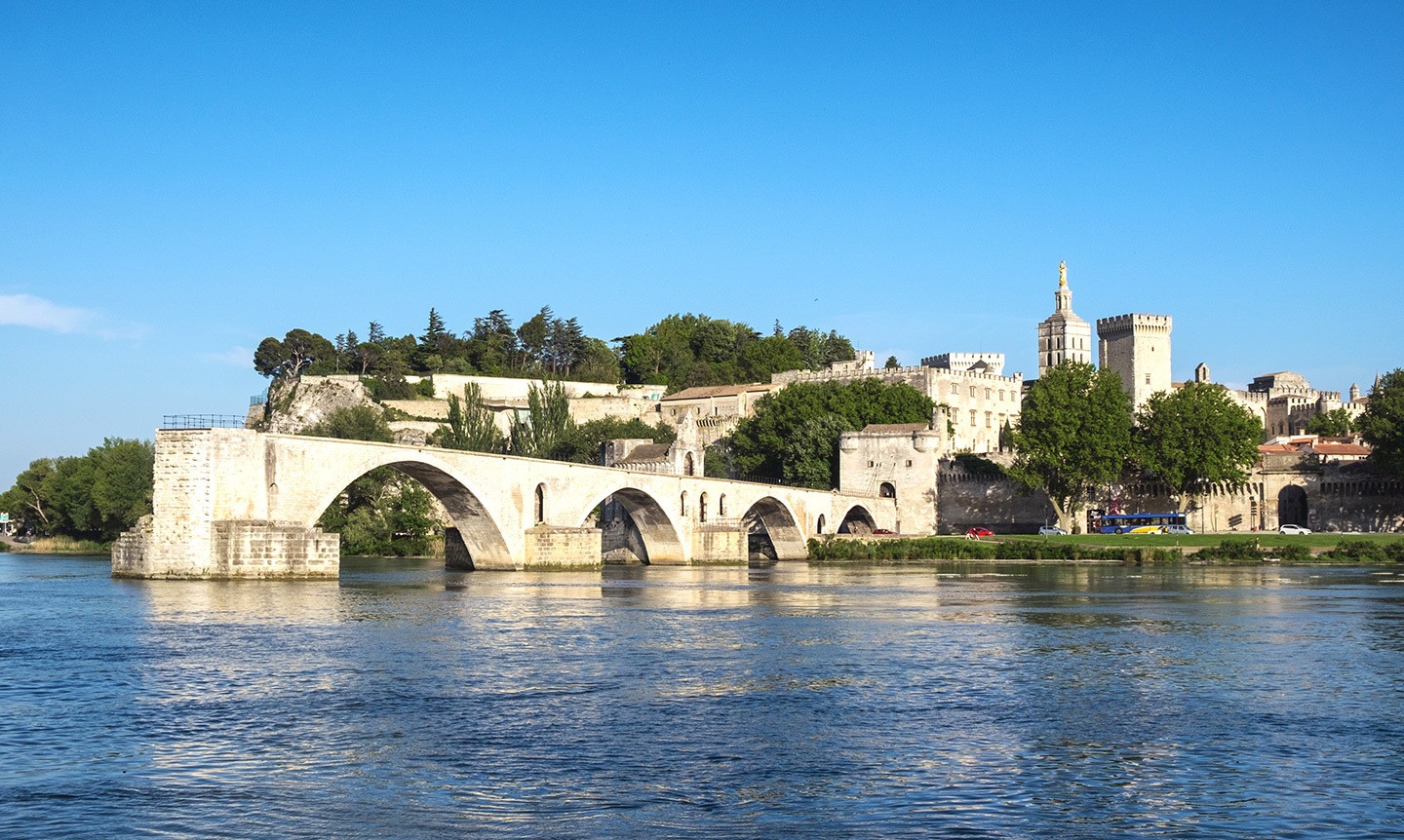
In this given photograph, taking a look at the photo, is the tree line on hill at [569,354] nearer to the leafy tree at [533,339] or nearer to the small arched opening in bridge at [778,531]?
the leafy tree at [533,339]

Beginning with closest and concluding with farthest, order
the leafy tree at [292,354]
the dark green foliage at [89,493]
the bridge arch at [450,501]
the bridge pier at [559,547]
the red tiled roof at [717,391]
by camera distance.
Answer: the bridge arch at [450,501], the bridge pier at [559,547], the dark green foliage at [89,493], the red tiled roof at [717,391], the leafy tree at [292,354]

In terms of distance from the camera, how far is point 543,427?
280ft

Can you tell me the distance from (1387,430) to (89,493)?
65.6 m

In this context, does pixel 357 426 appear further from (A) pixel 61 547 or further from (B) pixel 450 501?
(B) pixel 450 501

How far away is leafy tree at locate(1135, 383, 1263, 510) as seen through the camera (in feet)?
246

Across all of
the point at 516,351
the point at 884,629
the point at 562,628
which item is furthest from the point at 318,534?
the point at 516,351

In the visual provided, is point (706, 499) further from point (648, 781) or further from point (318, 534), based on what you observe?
point (648, 781)

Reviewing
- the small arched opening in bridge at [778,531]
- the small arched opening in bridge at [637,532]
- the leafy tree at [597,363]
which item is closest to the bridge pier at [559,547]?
the small arched opening in bridge at [637,532]

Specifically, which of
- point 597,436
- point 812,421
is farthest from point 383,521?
point 812,421

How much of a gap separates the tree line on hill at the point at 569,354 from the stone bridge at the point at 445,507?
4583cm

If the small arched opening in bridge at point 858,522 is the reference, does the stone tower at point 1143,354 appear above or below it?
above

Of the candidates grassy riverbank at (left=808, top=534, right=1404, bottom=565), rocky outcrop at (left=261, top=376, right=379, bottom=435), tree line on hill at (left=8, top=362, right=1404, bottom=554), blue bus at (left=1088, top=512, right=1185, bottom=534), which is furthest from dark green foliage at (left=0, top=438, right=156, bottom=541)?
blue bus at (left=1088, top=512, right=1185, bottom=534)

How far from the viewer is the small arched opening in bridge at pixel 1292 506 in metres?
78.7

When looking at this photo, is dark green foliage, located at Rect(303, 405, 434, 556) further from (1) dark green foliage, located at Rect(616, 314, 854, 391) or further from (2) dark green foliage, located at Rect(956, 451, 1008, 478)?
(1) dark green foliage, located at Rect(616, 314, 854, 391)
